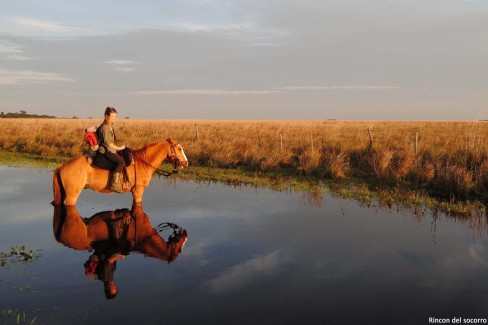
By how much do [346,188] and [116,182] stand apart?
24.4 feet

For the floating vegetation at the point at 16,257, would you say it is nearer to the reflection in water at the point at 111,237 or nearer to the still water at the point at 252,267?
the still water at the point at 252,267

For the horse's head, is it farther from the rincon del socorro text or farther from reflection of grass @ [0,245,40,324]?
the rincon del socorro text

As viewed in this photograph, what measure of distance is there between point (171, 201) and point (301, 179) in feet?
18.3

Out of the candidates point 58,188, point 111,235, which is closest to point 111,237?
point 111,235

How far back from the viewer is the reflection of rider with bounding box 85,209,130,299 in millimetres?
6047

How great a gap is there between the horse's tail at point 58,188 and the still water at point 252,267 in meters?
0.42

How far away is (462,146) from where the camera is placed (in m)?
17.5

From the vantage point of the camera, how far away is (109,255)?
705cm

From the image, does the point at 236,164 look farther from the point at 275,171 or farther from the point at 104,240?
the point at 104,240

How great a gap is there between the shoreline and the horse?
444 centimetres

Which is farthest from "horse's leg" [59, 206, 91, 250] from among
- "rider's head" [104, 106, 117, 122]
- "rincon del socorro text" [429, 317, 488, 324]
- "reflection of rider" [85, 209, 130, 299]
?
"rincon del socorro text" [429, 317, 488, 324]

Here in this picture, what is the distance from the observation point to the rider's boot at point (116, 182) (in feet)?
31.7

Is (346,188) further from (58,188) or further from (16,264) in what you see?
(16,264)

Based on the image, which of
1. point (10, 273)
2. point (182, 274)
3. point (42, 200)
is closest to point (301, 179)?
point (42, 200)
